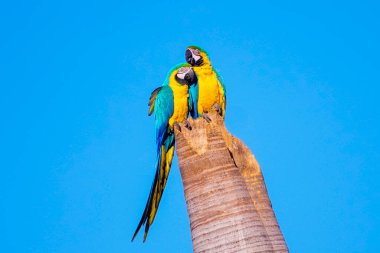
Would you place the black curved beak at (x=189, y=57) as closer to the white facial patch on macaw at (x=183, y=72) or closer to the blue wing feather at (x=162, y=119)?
the white facial patch on macaw at (x=183, y=72)

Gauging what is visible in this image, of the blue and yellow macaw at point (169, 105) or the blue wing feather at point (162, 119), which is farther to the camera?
the blue and yellow macaw at point (169, 105)

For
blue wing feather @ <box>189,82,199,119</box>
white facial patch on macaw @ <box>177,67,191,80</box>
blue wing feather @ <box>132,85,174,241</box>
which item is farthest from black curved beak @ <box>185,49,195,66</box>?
blue wing feather @ <box>132,85,174,241</box>

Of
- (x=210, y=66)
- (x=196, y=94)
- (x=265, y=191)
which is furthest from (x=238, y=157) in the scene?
(x=210, y=66)

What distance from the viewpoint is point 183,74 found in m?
5.74

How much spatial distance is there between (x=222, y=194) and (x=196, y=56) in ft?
11.6

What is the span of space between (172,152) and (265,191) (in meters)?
2.05

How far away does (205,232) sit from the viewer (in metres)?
3.10

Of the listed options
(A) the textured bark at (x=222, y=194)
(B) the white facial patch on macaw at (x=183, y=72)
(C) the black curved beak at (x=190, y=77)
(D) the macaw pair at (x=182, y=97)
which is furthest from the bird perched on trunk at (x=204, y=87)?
(A) the textured bark at (x=222, y=194)

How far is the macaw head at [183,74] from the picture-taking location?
226 inches

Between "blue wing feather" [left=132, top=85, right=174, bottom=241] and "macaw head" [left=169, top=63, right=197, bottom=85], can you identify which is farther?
"macaw head" [left=169, top=63, right=197, bottom=85]

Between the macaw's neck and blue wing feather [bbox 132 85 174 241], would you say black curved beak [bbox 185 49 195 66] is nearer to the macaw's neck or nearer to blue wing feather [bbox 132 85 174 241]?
the macaw's neck

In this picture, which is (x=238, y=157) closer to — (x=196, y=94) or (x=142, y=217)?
(x=142, y=217)

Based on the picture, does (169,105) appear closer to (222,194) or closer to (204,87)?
(204,87)

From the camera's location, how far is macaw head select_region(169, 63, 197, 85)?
5734 mm
